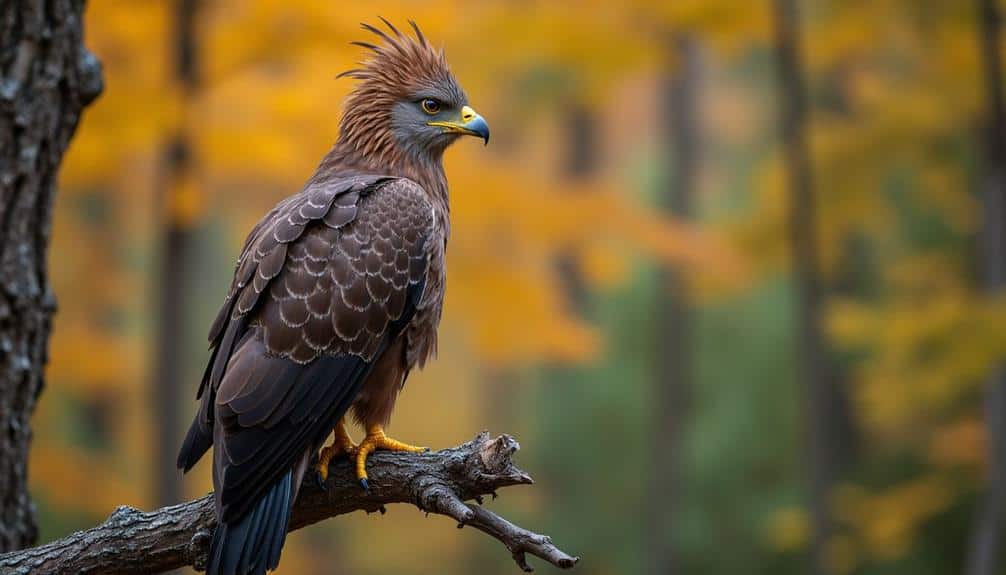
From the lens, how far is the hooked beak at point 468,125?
15.5 ft

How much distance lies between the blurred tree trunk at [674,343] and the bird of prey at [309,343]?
8.09 metres

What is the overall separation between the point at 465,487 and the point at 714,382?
12844 mm

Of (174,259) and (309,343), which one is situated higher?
(309,343)

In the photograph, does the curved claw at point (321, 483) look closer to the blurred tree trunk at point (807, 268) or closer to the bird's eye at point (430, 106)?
the bird's eye at point (430, 106)

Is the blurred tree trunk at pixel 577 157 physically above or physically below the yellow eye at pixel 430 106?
below

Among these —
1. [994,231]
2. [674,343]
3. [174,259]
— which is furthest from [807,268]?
[174,259]

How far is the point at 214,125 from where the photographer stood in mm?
8273

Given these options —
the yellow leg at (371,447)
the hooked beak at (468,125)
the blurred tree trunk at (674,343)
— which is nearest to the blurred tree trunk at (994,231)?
the blurred tree trunk at (674,343)

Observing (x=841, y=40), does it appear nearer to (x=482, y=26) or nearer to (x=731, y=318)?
(x=482, y=26)

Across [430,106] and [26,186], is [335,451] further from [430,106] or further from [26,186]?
[430,106]

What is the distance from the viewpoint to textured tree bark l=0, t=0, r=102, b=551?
13.0 ft

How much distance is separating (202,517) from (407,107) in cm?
197

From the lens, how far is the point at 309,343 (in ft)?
12.7

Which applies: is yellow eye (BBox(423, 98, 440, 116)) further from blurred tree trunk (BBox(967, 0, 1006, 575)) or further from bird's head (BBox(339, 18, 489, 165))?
blurred tree trunk (BBox(967, 0, 1006, 575))
